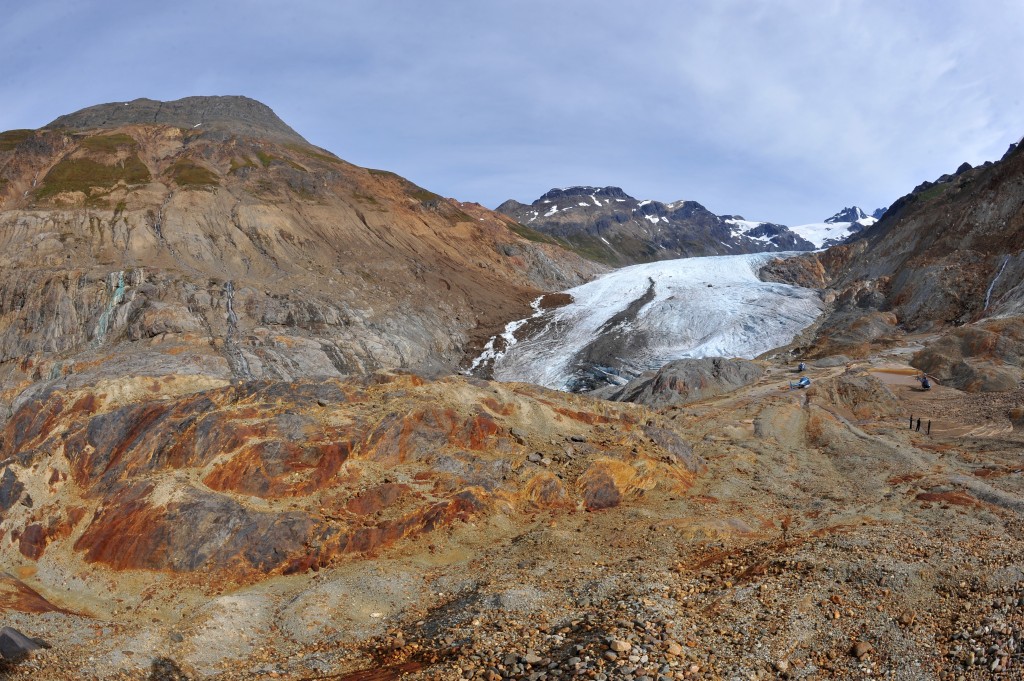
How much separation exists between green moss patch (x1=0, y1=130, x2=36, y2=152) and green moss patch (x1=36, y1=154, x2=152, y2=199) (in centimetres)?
544

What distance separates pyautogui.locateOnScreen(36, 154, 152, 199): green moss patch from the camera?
55688 mm

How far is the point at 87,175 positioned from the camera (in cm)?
5856

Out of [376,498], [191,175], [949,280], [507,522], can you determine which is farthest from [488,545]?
Result: [191,175]

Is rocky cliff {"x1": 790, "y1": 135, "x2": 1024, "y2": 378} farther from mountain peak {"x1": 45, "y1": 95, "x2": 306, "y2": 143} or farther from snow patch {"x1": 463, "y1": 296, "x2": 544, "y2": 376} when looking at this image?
mountain peak {"x1": 45, "y1": 95, "x2": 306, "y2": 143}

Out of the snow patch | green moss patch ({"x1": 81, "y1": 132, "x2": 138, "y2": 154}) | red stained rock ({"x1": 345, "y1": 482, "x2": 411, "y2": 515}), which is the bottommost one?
red stained rock ({"x1": 345, "y1": 482, "x2": 411, "y2": 515})

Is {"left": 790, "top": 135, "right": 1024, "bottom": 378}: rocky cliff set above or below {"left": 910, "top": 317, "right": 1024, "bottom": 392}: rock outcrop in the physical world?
above

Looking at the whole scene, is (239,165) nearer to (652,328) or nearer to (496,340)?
(496,340)

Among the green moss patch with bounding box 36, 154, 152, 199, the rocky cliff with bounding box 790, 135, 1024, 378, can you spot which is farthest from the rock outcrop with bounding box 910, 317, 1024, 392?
the green moss patch with bounding box 36, 154, 152, 199

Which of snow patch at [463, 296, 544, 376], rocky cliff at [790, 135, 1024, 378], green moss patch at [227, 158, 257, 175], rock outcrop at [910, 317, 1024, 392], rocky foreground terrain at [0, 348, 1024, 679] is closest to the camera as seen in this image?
rocky foreground terrain at [0, 348, 1024, 679]

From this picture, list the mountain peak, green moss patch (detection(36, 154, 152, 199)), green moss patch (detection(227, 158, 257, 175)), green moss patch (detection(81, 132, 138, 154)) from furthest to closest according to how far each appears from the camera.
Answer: the mountain peak < green moss patch (detection(227, 158, 257, 175)) < green moss patch (detection(81, 132, 138, 154)) < green moss patch (detection(36, 154, 152, 199))

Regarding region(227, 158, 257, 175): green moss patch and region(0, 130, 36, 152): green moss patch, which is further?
region(227, 158, 257, 175): green moss patch

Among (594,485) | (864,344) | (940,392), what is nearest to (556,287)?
(864,344)

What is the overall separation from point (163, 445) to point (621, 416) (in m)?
13.7

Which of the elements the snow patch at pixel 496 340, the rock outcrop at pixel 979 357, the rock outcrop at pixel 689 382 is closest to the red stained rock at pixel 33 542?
the rock outcrop at pixel 689 382
